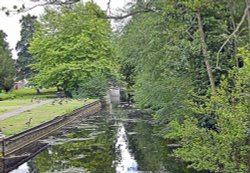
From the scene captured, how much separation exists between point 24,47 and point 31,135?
144 ft

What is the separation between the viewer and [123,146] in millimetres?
15969

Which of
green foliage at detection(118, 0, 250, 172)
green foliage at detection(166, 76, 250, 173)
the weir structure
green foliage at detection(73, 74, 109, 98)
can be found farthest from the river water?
green foliage at detection(73, 74, 109, 98)

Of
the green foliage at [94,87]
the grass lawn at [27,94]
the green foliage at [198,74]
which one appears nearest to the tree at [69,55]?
the green foliage at [94,87]

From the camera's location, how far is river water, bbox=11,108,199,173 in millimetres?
12203

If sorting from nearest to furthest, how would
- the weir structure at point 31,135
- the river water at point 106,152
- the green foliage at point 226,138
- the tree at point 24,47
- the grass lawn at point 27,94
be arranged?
the green foliage at point 226,138 < the river water at point 106,152 < the weir structure at point 31,135 < the grass lawn at point 27,94 < the tree at point 24,47

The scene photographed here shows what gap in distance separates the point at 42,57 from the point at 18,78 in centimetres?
1339

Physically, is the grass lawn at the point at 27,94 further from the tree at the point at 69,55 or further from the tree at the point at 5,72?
the tree at the point at 69,55

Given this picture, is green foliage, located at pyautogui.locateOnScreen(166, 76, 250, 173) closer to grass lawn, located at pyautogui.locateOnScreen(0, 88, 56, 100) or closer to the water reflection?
the water reflection

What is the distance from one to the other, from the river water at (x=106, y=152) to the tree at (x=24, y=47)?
118ft

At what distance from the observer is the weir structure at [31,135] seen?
1365cm

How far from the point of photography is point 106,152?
14.8 meters

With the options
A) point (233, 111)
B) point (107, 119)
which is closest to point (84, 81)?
point (107, 119)

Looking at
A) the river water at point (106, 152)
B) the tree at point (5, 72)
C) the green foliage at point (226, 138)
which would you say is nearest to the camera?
the green foliage at point (226, 138)

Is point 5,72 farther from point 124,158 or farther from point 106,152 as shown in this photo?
point 124,158
